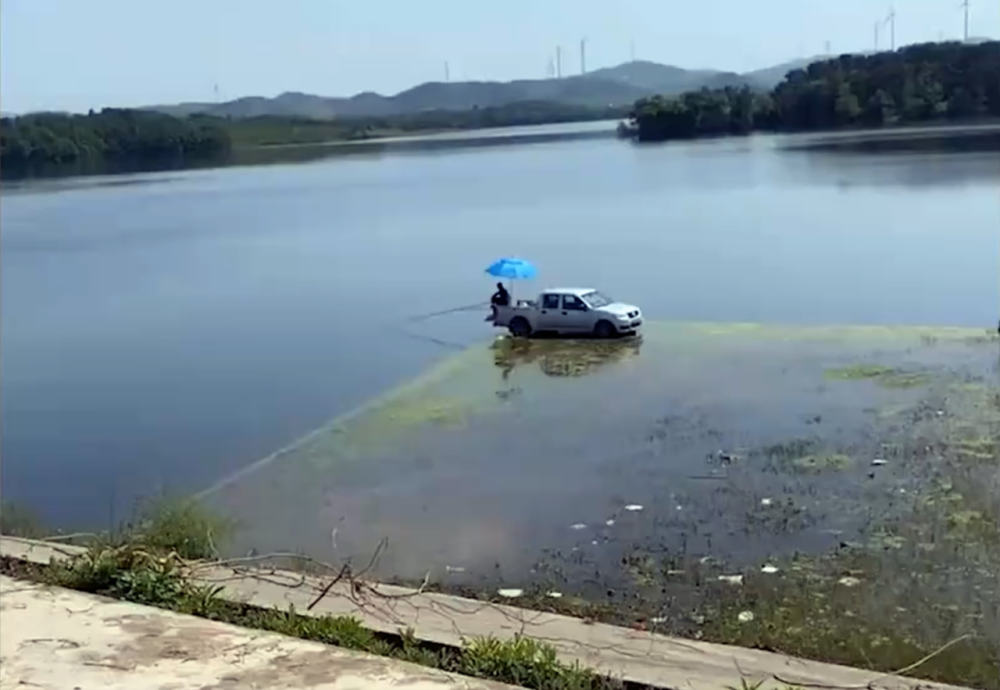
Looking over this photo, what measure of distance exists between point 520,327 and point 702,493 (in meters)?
13.6

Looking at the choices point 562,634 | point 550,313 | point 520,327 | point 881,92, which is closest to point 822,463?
point 562,634

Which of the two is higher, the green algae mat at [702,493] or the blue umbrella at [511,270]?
the blue umbrella at [511,270]

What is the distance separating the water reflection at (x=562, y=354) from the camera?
23672 mm

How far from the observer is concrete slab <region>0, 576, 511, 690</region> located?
6922 mm

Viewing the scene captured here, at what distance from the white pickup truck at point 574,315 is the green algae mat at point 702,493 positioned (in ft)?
7.29

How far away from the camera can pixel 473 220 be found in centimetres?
6016

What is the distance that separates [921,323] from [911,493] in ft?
45.6

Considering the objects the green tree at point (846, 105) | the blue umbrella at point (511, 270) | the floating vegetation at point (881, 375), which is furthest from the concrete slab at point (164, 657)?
the green tree at point (846, 105)

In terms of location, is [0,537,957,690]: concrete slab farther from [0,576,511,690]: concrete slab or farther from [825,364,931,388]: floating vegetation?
[825,364,931,388]: floating vegetation

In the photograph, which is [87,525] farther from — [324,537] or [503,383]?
[503,383]

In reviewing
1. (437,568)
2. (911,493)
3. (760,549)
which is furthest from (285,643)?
(911,493)

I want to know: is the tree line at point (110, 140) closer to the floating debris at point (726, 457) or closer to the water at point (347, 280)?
the water at point (347, 280)

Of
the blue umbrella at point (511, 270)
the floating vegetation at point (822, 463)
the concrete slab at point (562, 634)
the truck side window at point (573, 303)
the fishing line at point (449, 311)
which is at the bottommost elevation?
the fishing line at point (449, 311)

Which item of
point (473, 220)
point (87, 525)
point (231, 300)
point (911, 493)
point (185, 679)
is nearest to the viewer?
point (185, 679)
